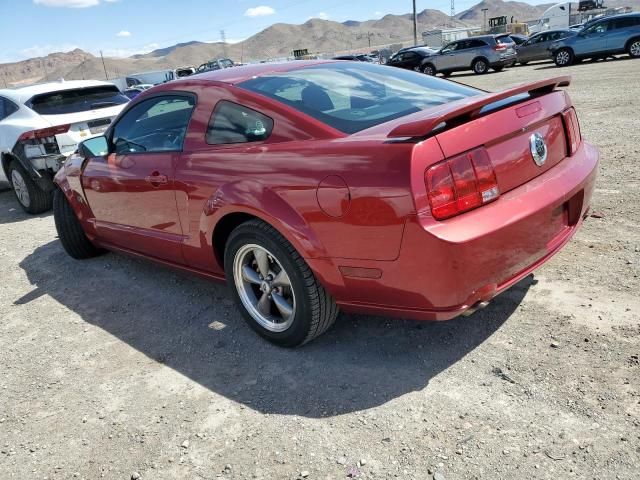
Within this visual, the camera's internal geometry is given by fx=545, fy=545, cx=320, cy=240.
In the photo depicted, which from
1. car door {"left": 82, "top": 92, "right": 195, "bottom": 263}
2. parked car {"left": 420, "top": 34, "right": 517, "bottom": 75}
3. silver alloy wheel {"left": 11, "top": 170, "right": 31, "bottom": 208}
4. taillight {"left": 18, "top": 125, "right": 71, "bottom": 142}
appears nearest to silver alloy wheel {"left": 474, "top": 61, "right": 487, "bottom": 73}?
parked car {"left": 420, "top": 34, "right": 517, "bottom": 75}

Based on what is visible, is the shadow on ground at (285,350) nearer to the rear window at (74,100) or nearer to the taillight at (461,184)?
the taillight at (461,184)

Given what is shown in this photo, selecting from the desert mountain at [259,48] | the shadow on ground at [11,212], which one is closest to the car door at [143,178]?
the shadow on ground at [11,212]

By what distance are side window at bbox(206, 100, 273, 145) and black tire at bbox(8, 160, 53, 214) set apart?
481cm

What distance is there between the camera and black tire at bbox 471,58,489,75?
23747 mm

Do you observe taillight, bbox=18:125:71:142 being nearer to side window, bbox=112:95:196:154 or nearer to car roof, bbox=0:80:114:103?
car roof, bbox=0:80:114:103

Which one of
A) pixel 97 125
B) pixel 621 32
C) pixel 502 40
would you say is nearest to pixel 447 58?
pixel 502 40

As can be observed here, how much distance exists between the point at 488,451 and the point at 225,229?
6.17 feet

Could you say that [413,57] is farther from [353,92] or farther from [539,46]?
[353,92]

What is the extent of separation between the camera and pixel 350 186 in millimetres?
2453

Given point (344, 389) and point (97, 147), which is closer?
point (344, 389)

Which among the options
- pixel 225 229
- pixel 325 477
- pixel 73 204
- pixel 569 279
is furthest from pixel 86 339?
pixel 569 279

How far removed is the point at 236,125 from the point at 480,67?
76.7 ft

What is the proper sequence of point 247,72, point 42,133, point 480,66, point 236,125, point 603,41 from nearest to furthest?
point 236,125 → point 247,72 → point 42,133 → point 603,41 → point 480,66

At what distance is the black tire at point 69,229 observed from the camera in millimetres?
4957
